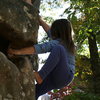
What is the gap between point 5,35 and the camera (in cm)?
373

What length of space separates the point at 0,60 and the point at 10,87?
31cm

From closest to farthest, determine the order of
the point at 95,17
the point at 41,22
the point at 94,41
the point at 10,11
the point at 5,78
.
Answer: the point at 5,78, the point at 10,11, the point at 41,22, the point at 95,17, the point at 94,41

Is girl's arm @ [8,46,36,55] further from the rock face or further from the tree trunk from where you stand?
the tree trunk

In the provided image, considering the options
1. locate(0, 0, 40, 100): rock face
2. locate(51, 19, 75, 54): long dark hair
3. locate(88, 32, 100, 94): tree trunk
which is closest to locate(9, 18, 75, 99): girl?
locate(51, 19, 75, 54): long dark hair

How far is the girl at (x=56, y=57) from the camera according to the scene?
361 cm

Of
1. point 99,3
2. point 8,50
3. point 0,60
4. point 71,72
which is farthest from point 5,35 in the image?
point 99,3

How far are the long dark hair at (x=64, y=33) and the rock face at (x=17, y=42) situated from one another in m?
0.27

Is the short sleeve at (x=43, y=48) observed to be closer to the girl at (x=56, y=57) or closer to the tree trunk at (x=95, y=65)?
the girl at (x=56, y=57)

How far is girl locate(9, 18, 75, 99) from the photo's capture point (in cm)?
361

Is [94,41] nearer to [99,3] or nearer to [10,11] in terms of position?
[99,3]

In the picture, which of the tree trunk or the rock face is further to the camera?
the tree trunk

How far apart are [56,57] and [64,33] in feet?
1.46

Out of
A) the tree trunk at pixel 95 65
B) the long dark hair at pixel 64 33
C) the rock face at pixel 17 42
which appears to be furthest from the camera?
the tree trunk at pixel 95 65

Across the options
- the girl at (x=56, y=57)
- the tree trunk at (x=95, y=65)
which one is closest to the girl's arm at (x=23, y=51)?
the girl at (x=56, y=57)
